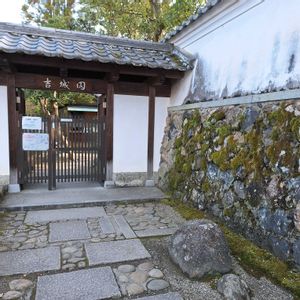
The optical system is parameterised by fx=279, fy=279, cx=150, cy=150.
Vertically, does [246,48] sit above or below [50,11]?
below

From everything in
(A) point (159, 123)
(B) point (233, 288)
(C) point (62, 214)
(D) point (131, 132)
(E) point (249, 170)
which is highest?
(A) point (159, 123)

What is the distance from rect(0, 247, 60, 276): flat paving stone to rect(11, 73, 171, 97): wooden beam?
12.7 ft

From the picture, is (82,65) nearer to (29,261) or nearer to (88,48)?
(88,48)

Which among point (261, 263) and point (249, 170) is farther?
point (249, 170)

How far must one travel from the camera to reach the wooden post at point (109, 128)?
6723 mm

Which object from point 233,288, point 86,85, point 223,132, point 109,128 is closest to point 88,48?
point 86,85

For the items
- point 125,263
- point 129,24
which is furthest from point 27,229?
point 129,24

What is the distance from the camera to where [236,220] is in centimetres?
435

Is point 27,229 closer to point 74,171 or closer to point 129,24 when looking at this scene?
point 74,171

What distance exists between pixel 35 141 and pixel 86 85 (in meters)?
1.75

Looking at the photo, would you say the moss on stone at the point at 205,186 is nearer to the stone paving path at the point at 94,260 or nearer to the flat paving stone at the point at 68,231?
the stone paving path at the point at 94,260

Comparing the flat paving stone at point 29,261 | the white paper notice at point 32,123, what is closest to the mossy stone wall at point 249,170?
the flat paving stone at point 29,261

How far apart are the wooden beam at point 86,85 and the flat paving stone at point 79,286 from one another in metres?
4.46

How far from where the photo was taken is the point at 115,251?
12.4 feet
